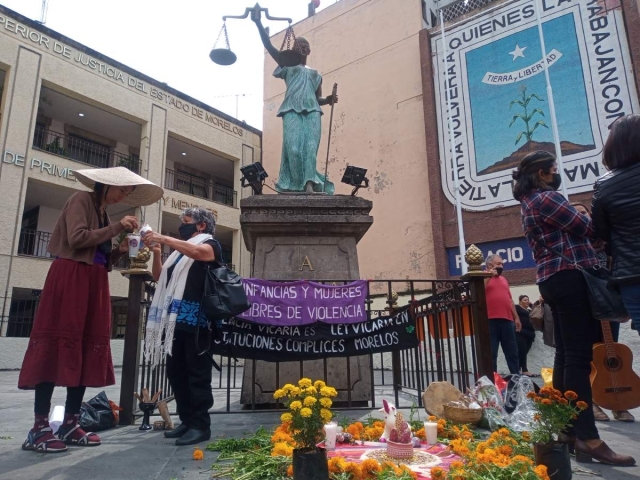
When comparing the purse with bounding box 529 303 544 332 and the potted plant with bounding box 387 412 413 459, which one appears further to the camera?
the purse with bounding box 529 303 544 332

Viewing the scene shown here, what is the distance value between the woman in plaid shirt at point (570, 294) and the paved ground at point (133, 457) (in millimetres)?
179

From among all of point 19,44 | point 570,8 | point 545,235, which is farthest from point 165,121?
point 545,235

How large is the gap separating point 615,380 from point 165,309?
3.51m

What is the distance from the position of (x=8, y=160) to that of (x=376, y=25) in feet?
50.8

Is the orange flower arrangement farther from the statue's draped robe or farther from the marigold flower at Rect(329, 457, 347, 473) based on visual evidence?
the statue's draped robe

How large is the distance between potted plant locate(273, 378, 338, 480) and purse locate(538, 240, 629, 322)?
1.69 meters

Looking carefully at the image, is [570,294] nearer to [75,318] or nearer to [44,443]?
→ [75,318]

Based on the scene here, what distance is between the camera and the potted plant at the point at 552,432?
2371 mm

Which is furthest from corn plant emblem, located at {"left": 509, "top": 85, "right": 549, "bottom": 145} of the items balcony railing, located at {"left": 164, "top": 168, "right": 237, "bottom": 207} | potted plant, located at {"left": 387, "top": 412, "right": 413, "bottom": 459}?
potted plant, located at {"left": 387, "top": 412, "right": 413, "bottom": 459}

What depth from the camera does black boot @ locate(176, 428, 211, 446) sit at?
3318mm

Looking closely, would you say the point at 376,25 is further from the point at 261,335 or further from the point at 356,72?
the point at 261,335

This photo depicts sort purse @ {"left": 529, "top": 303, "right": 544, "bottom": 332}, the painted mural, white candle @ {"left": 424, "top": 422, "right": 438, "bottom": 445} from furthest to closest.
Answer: the painted mural < purse @ {"left": 529, "top": 303, "right": 544, "bottom": 332} < white candle @ {"left": 424, "top": 422, "right": 438, "bottom": 445}

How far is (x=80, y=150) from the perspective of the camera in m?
19.5

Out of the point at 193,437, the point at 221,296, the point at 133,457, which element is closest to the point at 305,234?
the point at 221,296
